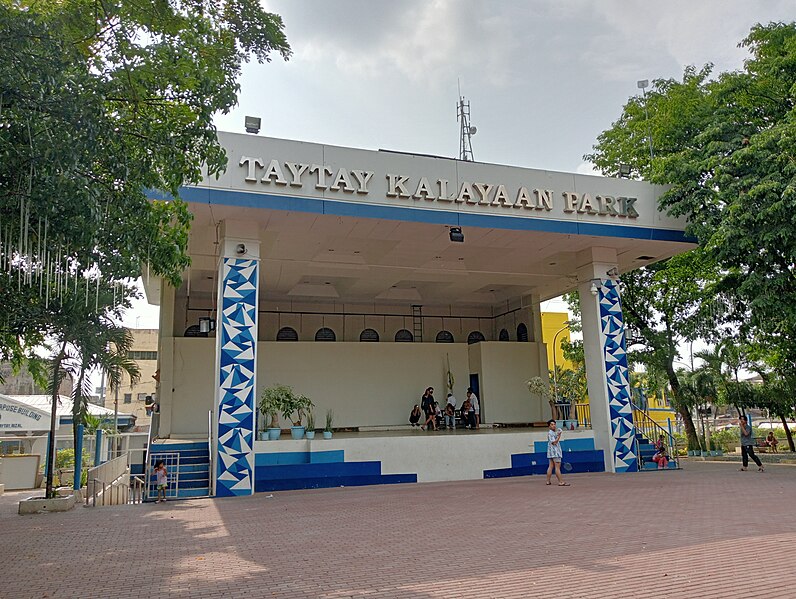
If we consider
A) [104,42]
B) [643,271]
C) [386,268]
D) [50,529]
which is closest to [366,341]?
[386,268]

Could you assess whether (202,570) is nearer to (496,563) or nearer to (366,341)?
(496,563)

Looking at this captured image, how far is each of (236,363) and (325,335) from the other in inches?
377

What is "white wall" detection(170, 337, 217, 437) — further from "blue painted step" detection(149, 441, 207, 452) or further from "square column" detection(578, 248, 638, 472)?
"square column" detection(578, 248, 638, 472)

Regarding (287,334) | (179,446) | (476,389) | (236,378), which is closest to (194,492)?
(179,446)

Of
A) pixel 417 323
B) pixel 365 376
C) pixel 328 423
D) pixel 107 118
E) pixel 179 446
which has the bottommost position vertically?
pixel 179 446

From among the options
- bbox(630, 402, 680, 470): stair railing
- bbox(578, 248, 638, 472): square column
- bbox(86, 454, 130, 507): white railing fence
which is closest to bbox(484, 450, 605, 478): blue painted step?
bbox(578, 248, 638, 472): square column

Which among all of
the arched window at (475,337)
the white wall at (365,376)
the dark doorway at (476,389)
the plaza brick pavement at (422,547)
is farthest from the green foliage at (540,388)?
the plaza brick pavement at (422,547)

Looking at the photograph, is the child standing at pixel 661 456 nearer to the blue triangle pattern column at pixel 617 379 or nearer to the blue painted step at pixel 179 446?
the blue triangle pattern column at pixel 617 379

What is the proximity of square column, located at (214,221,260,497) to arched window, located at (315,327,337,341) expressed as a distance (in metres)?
9.02

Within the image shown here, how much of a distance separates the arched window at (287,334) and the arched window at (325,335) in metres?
0.74

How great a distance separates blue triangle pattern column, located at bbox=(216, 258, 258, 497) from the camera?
11969mm

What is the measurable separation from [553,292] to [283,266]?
365 inches

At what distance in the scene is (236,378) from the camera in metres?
12.3

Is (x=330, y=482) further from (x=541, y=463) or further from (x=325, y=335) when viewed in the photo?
(x=325, y=335)
